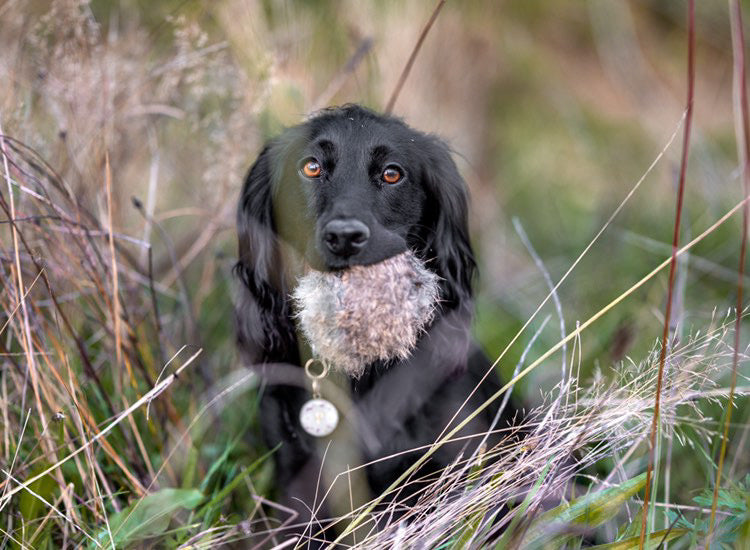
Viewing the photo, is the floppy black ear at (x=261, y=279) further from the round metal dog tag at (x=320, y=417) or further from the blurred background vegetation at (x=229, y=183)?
the blurred background vegetation at (x=229, y=183)

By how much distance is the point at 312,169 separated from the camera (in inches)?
80.9

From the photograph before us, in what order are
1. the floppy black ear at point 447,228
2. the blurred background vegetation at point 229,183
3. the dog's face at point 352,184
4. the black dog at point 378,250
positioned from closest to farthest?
1. the dog's face at point 352,184
2. the black dog at point 378,250
3. the floppy black ear at point 447,228
4. the blurred background vegetation at point 229,183

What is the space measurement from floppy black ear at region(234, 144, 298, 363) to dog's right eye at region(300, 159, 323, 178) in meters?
0.19

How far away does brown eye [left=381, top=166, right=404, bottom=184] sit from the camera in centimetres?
205

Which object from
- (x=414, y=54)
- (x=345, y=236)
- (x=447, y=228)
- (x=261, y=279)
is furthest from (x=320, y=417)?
(x=414, y=54)

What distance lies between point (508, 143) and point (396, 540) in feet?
15.3

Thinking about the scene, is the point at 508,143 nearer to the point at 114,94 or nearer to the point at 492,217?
the point at 492,217

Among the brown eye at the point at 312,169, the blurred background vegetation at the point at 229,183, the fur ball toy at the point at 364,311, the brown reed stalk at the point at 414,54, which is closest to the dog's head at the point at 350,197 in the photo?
the brown eye at the point at 312,169

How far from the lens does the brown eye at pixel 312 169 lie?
2053mm

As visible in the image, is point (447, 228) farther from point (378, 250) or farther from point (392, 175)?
point (378, 250)

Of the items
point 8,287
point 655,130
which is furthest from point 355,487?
point 655,130

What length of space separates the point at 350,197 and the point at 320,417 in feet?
2.08

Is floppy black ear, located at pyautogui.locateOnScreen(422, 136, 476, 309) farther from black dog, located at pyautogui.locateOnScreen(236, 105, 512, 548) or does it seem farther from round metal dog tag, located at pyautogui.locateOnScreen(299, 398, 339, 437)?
round metal dog tag, located at pyautogui.locateOnScreen(299, 398, 339, 437)

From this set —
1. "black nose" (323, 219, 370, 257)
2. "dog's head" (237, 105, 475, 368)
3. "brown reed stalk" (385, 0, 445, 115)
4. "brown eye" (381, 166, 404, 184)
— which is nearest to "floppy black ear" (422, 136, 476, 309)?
"dog's head" (237, 105, 475, 368)
